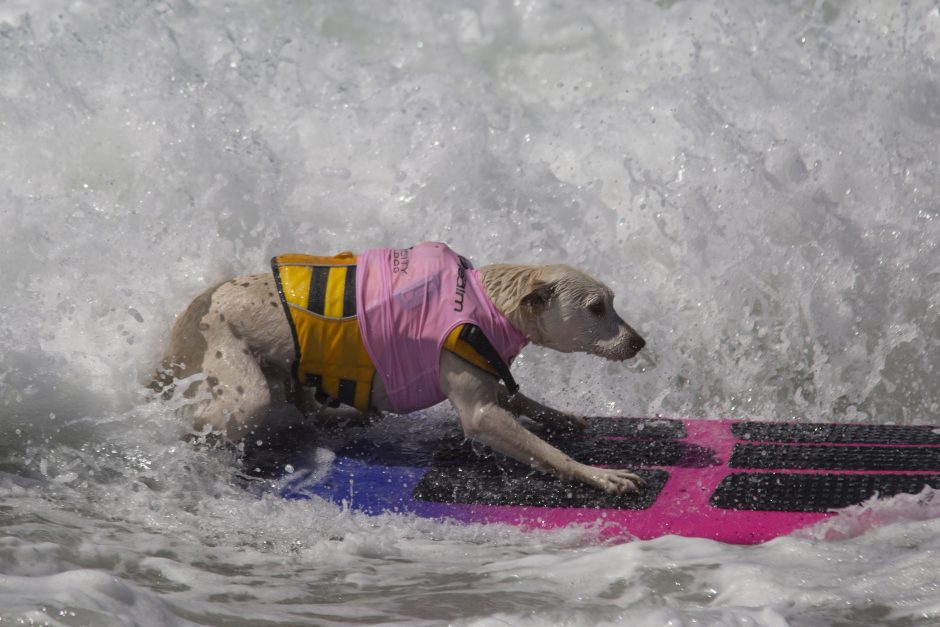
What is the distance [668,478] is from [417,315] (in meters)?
1.30

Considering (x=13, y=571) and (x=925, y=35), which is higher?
(x=925, y=35)

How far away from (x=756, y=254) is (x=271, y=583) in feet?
14.3

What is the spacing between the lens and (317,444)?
537 cm

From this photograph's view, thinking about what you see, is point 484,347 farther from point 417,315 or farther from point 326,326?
point 326,326

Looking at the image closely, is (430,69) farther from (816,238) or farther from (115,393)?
(115,393)

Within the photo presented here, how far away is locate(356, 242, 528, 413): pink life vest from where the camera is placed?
4.90 meters

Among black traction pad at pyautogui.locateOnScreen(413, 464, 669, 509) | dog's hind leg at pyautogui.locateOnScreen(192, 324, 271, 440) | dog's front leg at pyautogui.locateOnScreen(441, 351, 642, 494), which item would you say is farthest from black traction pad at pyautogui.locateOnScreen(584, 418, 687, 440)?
dog's hind leg at pyautogui.locateOnScreen(192, 324, 271, 440)

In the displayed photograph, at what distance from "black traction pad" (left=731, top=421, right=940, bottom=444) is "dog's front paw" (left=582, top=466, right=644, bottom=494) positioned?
2.71 ft

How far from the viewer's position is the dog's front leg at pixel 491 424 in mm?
4875

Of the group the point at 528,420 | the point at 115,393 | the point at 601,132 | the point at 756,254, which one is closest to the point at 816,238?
the point at 756,254

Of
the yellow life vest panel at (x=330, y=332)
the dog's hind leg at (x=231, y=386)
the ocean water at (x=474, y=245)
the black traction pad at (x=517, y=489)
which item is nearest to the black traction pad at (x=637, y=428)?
the black traction pad at (x=517, y=489)

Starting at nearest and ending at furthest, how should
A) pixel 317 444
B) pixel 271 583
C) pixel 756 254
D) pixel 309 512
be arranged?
pixel 271 583 → pixel 309 512 → pixel 317 444 → pixel 756 254

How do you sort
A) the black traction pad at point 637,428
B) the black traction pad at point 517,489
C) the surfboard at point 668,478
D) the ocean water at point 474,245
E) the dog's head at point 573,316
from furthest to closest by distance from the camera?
the black traction pad at point 637,428 → the dog's head at point 573,316 → the black traction pad at point 517,489 → the surfboard at point 668,478 → the ocean water at point 474,245

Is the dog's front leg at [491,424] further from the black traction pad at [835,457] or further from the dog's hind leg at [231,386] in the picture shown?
the dog's hind leg at [231,386]
